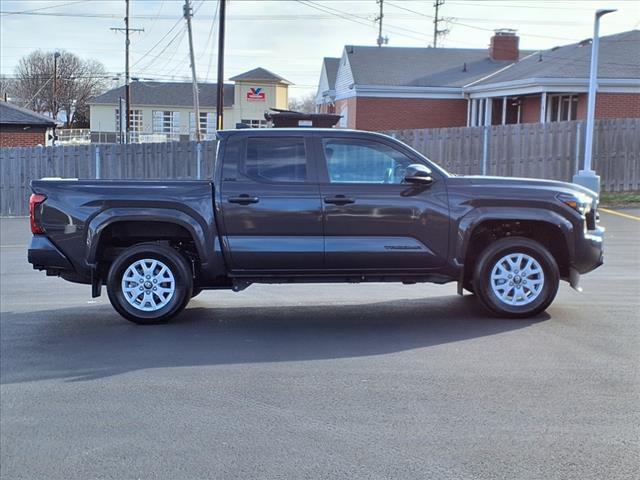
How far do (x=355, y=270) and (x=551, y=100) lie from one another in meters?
23.0

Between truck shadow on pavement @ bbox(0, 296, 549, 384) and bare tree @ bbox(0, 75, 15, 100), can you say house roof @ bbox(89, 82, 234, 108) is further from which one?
truck shadow on pavement @ bbox(0, 296, 549, 384)

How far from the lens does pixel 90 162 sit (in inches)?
858

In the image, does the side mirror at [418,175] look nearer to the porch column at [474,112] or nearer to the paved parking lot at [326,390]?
the paved parking lot at [326,390]

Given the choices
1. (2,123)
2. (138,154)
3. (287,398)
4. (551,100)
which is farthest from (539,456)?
(2,123)

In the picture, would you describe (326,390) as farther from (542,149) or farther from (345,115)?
(345,115)

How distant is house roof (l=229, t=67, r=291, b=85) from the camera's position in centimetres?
6625

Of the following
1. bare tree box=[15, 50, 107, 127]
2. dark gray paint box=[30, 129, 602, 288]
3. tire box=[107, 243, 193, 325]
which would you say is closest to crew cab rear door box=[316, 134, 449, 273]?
dark gray paint box=[30, 129, 602, 288]

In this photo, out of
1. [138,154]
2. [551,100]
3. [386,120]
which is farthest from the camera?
[386,120]

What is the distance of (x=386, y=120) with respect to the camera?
110ft

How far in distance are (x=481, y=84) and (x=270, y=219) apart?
84.7 ft

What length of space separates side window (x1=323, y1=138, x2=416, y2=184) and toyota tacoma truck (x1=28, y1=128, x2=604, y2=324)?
1cm

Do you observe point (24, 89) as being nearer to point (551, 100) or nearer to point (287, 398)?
point (551, 100)

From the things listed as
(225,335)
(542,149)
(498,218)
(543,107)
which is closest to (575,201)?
(498,218)

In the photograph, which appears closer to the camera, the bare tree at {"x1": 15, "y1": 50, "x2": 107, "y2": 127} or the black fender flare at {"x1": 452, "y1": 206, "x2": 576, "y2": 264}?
the black fender flare at {"x1": 452, "y1": 206, "x2": 576, "y2": 264}
